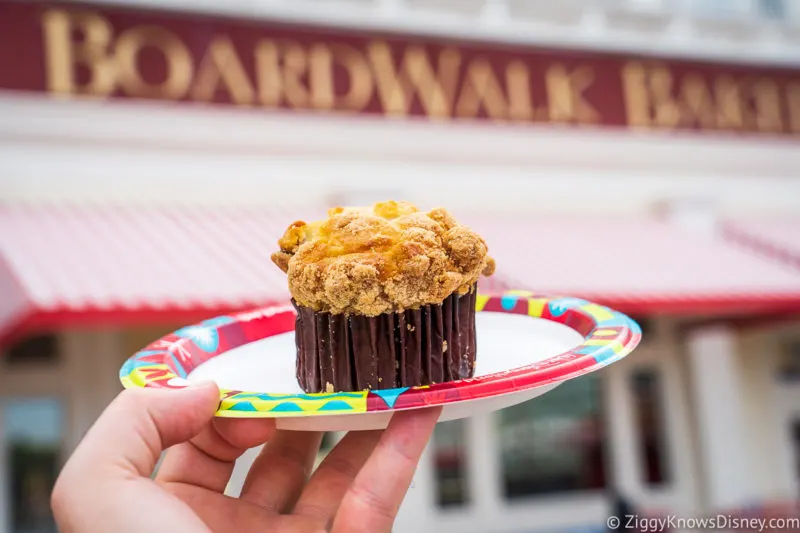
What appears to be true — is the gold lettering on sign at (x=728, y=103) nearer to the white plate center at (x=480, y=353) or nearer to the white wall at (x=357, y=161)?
the white wall at (x=357, y=161)

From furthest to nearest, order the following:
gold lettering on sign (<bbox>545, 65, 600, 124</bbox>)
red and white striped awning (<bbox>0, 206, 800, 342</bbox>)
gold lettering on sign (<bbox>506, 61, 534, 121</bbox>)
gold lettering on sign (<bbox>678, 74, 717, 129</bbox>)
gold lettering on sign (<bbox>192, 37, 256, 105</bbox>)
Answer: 1. gold lettering on sign (<bbox>678, 74, 717, 129</bbox>)
2. gold lettering on sign (<bbox>545, 65, 600, 124</bbox>)
3. gold lettering on sign (<bbox>506, 61, 534, 121</bbox>)
4. gold lettering on sign (<bbox>192, 37, 256, 105</bbox>)
5. red and white striped awning (<bbox>0, 206, 800, 342</bbox>)

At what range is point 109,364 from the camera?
→ 6859mm

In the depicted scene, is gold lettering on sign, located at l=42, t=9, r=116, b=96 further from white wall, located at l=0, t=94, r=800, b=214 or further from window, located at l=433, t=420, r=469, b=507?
window, located at l=433, t=420, r=469, b=507

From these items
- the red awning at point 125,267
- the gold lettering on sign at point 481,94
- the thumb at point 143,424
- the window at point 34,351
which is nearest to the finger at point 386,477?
the thumb at point 143,424

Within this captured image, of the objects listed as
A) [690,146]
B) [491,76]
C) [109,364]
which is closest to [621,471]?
[690,146]

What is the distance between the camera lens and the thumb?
134cm

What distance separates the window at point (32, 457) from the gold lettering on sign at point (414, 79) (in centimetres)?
393

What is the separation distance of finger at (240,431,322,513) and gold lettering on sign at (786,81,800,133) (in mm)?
8738

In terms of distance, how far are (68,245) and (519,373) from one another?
486 cm

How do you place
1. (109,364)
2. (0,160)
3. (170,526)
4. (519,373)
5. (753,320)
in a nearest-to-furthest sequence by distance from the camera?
(170,526), (519,373), (0,160), (109,364), (753,320)

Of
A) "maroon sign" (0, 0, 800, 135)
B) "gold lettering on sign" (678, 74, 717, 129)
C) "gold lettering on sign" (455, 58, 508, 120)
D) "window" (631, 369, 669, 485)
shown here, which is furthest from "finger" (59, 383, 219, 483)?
"gold lettering on sign" (678, 74, 717, 129)

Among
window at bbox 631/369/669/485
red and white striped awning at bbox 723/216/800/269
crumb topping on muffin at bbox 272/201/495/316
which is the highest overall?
crumb topping on muffin at bbox 272/201/495/316

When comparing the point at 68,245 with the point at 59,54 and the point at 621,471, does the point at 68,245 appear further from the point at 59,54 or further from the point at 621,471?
the point at 621,471

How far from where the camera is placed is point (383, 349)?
184 centimetres
